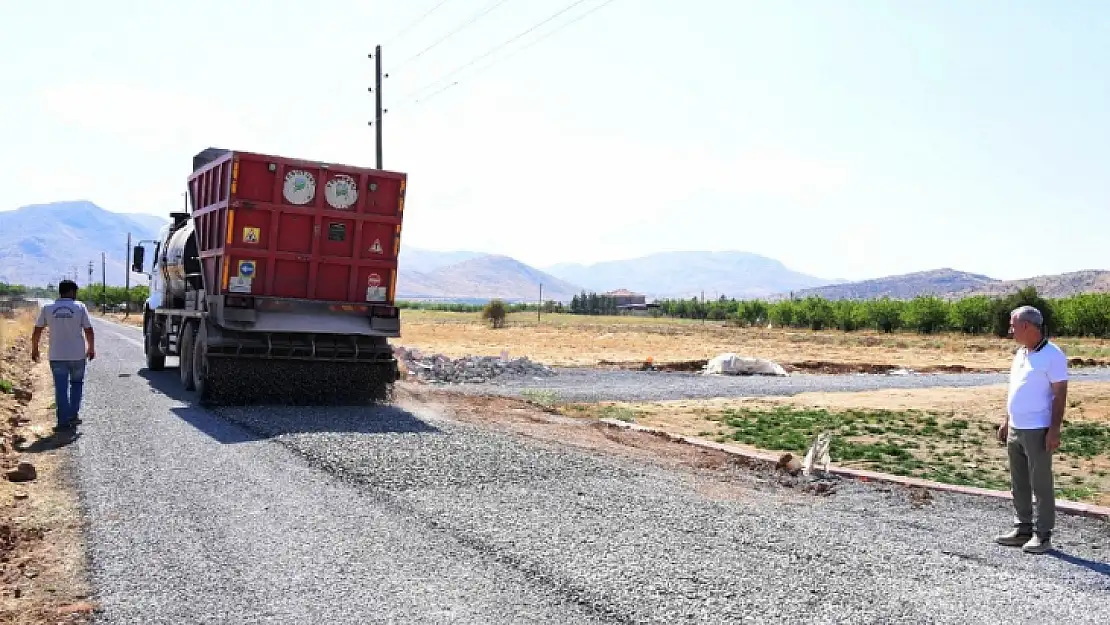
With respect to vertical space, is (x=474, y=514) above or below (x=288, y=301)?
below

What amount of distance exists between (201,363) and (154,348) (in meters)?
6.58

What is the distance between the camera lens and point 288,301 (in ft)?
46.4

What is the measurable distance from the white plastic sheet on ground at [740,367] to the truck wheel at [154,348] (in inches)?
594

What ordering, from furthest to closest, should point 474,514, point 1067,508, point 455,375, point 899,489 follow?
point 455,375 → point 899,489 → point 1067,508 → point 474,514

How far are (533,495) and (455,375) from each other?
14.4 metres

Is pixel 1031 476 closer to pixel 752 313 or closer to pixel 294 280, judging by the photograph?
pixel 294 280

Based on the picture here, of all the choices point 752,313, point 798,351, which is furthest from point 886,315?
point 798,351

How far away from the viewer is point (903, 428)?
48.2 ft

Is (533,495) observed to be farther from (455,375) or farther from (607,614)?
(455,375)

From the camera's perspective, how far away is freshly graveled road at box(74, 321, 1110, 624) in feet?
18.1

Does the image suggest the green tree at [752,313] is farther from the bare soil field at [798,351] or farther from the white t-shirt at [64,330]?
the white t-shirt at [64,330]

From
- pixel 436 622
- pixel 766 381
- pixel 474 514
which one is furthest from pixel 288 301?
pixel 766 381

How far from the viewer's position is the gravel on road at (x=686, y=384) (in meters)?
20.3

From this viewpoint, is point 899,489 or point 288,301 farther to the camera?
point 288,301
